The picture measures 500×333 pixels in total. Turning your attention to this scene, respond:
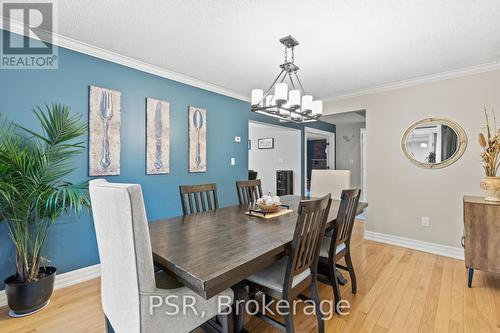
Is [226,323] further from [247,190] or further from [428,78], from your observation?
[428,78]

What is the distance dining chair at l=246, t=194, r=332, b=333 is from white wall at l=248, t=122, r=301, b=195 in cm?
369

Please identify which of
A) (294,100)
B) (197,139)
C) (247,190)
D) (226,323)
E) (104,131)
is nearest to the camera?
(226,323)

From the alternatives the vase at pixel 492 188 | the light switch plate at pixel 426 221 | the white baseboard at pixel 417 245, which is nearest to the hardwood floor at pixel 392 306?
the white baseboard at pixel 417 245

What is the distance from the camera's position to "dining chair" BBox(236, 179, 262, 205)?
2797 mm

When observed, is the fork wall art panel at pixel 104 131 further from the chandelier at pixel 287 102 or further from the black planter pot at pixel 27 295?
the chandelier at pixel 287 102

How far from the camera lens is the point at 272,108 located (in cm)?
219

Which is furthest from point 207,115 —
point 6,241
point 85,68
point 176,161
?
point 6,241

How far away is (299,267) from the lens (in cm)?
147

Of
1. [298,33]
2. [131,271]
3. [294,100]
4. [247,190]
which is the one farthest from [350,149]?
[131,271]

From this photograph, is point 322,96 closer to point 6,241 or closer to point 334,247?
point 334,247

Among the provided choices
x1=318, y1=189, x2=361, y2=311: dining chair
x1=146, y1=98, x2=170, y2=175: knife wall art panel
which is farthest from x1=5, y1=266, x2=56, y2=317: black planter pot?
x1=318, y1=189, x2=361, y2=311: dining chair

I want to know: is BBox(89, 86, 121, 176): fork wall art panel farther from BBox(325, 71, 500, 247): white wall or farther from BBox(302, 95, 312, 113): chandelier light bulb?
BBox(325, 71, 500, 247): white wall

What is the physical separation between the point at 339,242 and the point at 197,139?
2343mm

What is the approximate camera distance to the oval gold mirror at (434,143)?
3039 mm
